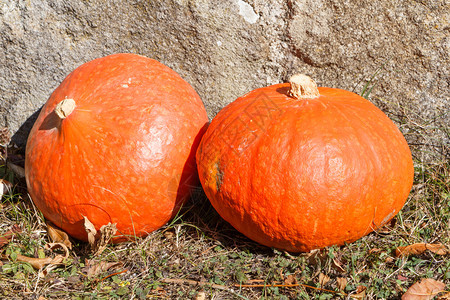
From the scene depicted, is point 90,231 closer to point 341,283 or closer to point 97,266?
point 97,266

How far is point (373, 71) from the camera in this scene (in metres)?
3.44

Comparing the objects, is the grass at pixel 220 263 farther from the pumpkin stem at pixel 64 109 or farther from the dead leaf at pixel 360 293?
the pumpkin stem at pixel 64 109

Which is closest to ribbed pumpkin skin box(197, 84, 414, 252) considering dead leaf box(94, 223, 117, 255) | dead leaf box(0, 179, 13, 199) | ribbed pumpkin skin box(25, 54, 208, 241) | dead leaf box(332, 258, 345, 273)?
dead leaf box(332, 258, 345, 273)

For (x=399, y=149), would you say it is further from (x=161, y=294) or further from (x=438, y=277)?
(x=161, y=294)

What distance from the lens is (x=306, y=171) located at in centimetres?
258

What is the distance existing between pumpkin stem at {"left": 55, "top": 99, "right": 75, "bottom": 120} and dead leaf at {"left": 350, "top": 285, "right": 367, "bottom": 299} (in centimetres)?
194

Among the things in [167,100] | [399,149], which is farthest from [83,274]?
[399,149]

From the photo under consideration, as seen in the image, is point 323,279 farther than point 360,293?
Yes

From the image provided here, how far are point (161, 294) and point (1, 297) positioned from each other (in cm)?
89

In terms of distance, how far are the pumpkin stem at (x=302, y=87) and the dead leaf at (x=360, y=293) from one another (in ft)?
3.79

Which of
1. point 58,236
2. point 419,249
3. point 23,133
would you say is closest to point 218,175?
point 58,236

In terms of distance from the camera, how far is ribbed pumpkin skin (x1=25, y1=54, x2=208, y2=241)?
281 cm

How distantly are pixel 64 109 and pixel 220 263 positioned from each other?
1321mm

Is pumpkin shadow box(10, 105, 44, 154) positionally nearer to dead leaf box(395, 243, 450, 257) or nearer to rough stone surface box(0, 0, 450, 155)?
rough stone surface box(0, 0, 450, 155)
